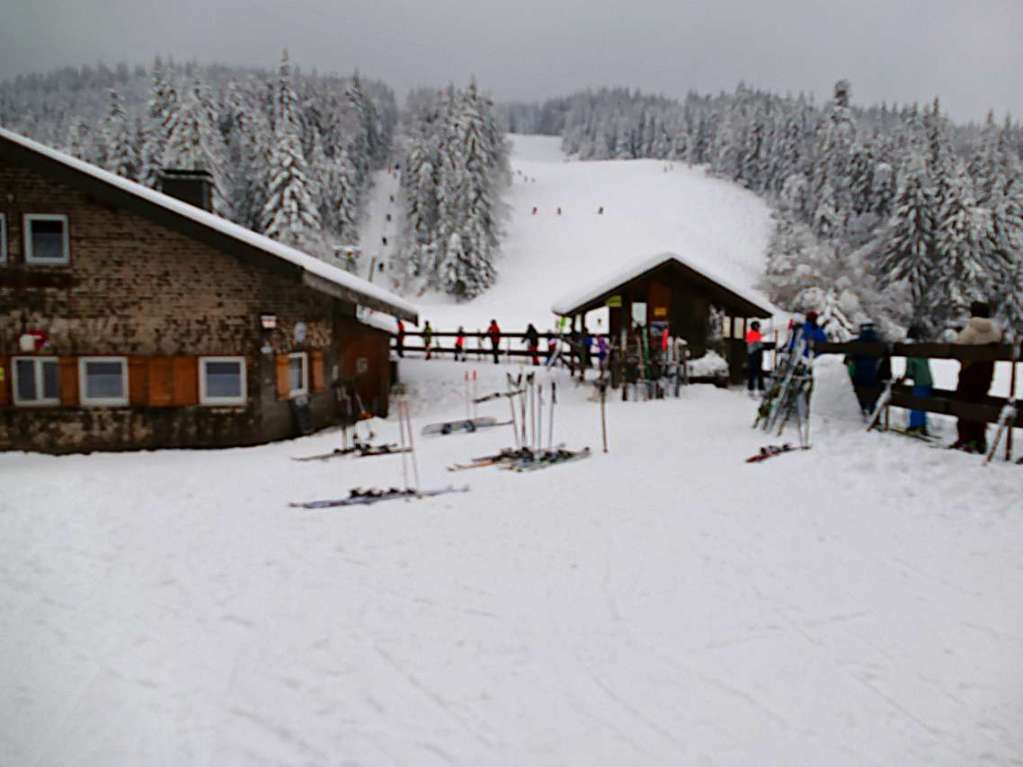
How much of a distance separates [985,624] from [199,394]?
14.1 m

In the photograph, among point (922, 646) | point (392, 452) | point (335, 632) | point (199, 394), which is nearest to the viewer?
point (922, 646)

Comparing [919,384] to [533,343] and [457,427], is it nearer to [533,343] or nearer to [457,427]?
Result: [457,427]

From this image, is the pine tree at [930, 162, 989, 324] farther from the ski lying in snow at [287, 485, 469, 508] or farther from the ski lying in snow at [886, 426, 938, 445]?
the ski lying in snow at [287, 485, 469, 508]

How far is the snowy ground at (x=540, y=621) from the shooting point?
12.8 feet

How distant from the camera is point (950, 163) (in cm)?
4422

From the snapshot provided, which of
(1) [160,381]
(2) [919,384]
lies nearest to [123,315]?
(1) [160,381]

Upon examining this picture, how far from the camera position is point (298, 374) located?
16281 mm

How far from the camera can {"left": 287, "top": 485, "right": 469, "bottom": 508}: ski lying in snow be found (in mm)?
9172

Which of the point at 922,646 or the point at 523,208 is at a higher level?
the point at 523,208

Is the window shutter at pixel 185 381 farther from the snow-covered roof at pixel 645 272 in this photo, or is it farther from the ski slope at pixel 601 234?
the ski slope at pixel 601 234

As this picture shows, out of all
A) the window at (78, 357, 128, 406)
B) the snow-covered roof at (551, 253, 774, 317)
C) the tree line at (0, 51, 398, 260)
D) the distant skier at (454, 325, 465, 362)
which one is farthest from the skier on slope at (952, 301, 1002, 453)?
the tree line at (0, 51, 398, 260)

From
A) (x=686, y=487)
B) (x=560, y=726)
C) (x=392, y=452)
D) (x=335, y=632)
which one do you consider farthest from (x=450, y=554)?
(x=392, y=452)

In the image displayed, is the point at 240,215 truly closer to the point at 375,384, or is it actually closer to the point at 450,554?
the point at 375,384

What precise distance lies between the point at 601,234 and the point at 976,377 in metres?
56.9
